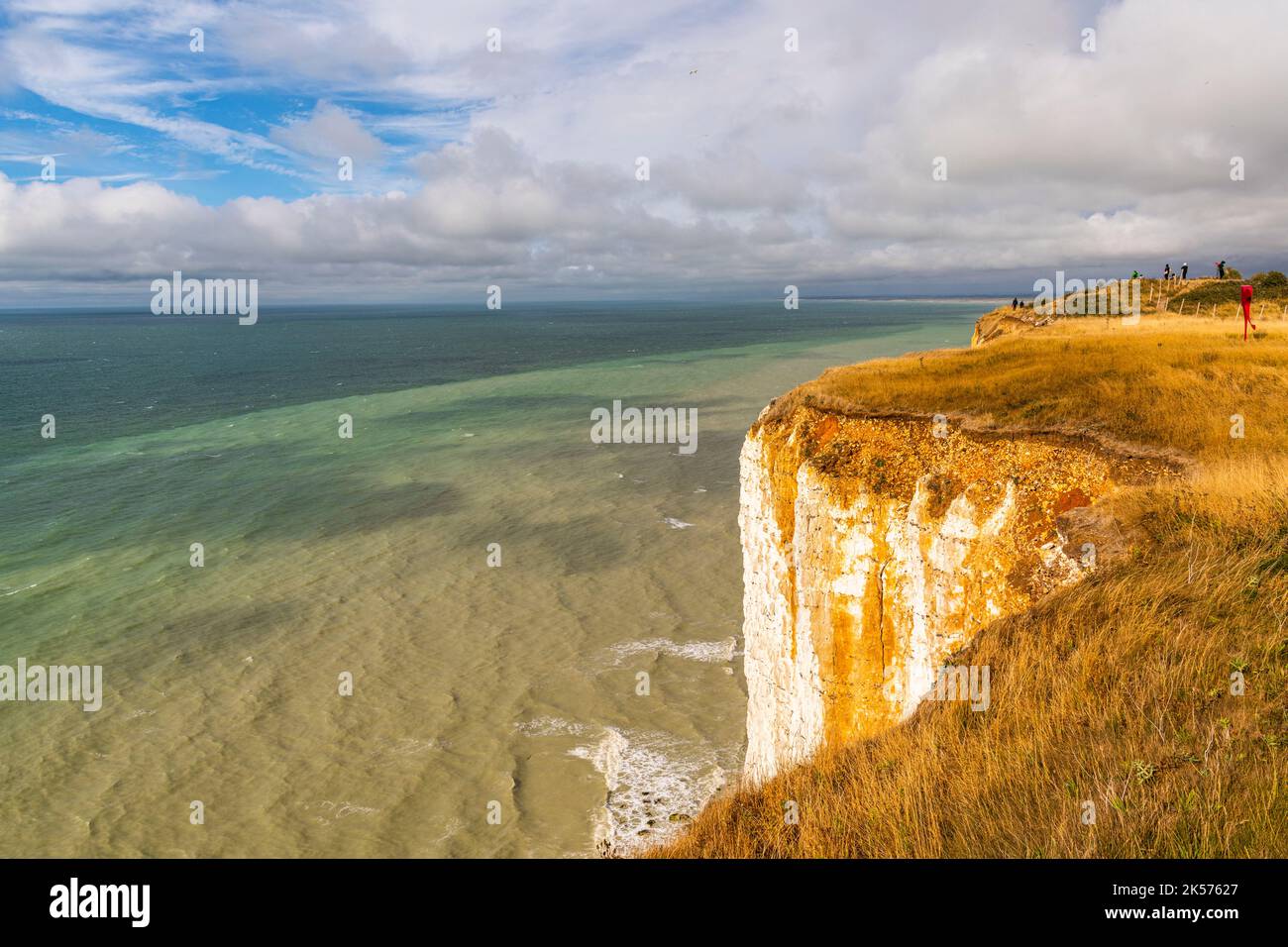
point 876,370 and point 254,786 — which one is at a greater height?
point 876,370

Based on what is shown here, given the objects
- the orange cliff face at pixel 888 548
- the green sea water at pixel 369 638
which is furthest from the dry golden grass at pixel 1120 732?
the green sea water at pixel 369 638

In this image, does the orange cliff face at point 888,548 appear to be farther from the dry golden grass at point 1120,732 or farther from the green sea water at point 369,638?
the green sea water at point 369,638

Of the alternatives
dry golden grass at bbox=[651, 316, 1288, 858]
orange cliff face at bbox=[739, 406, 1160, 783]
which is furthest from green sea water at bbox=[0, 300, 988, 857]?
dry golden grass at bbox=[651, 316, 1288, 858]

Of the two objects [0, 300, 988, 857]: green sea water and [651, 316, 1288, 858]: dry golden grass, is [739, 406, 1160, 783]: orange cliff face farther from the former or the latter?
[0, 300, 988, 857]: green sea water

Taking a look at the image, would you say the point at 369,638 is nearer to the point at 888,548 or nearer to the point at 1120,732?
the point at 888,548

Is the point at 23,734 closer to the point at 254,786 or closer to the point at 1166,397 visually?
the point at 254,786
